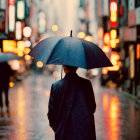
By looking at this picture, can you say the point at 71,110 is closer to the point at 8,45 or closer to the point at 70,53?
the point at 70,53

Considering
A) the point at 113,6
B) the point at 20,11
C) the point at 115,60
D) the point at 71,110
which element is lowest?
the point at 115,60

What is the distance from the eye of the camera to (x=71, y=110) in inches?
231

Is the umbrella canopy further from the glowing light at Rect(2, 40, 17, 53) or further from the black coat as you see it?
the glowing light at Rect(2, 40, 17, 53)

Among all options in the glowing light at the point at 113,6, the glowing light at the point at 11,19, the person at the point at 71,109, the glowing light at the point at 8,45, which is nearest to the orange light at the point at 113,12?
the glowing light at the point at 113,6

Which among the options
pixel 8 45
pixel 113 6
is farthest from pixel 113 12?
pixel 8 45

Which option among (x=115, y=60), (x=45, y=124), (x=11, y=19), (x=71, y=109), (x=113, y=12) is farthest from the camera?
(x=11, y=19)

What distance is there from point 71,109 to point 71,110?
0.04 feet

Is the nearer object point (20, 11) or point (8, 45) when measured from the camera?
point (8, 45)

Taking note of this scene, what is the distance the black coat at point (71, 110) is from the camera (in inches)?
230

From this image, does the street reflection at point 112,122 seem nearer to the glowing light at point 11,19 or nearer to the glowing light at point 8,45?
the glowing light at point 8,45

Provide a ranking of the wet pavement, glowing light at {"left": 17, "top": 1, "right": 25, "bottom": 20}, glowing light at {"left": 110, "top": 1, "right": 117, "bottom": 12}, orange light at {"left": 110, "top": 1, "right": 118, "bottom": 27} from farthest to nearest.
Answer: glowing light at {"left": 17, "top": 1, "right": 25, "bottom": 20}, orange light at {"left": 110, "top": 1, "right": 118, "bottom": 27}, glowing light at {"left": 110, "top": 1, "right": 117, "bottom": 12}, the wet pavement

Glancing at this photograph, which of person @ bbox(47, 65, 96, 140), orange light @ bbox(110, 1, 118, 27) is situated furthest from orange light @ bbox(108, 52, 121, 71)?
person @ bbox(47, 65, 96, 140)

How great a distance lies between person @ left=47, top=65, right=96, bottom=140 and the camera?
5836 millimetres

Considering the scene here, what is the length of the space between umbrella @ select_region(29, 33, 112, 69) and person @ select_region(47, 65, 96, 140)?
0.15 metres
